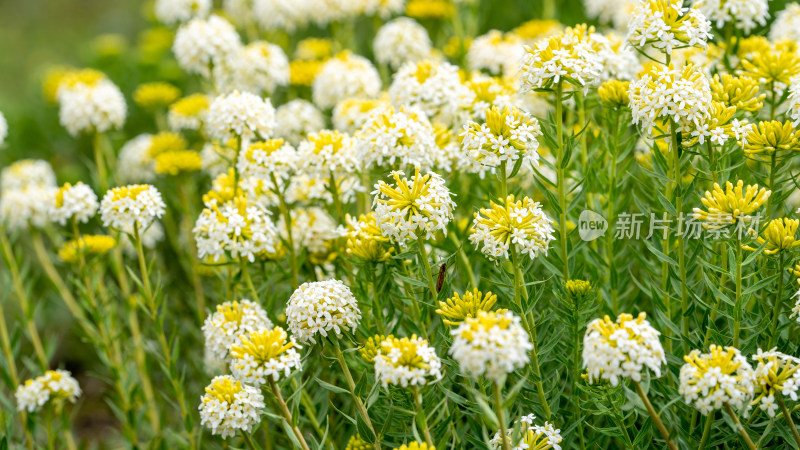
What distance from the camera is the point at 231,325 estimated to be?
2729mm

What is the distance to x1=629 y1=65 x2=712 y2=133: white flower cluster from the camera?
2340 millimetres

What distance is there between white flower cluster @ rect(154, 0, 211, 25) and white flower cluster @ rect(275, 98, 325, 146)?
109 cm

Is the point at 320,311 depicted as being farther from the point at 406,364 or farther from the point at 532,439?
the point at 532,439

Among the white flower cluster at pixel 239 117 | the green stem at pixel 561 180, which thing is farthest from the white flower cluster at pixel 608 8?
the white flower cluster at pixel 239 117

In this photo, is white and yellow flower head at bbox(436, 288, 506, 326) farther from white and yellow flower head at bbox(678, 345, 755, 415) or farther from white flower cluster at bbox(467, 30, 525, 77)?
white flower cluster at bbox(467, 30, 525, 77)

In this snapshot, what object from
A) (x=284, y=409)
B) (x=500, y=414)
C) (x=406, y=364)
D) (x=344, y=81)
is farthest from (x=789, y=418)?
(x=344, y=81)

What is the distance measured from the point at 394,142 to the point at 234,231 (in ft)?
2.31

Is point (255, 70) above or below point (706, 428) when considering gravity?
above

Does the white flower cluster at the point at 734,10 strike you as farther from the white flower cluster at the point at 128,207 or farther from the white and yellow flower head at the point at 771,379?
the white flower cluster at the point at 128,207

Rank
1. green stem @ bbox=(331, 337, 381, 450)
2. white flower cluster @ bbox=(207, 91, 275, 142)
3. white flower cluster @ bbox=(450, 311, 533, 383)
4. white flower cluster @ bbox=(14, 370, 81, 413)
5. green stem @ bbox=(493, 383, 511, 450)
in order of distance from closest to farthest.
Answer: white flower cluster @ bbox=(450, 311, 533, 383), green stem @ bbox=(493, 383, 511, 450), green stem @ bbox=(331, 337, 381, 450), white flower cluster @ bbox=(207, 91, 275, 142), white flower cluster @ bbox=(14, 370, 81, 413)

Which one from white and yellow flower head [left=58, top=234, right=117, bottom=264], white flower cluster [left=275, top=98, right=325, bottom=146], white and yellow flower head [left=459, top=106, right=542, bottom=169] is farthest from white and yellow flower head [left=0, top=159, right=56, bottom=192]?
white and yellow flower head [left=459, top=106, right=542, bottom=169]

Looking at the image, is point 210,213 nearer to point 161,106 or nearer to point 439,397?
point 439,397

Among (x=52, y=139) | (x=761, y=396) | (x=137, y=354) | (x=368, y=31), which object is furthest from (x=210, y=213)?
(x=368, y=31)

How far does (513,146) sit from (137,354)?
9.02ft
